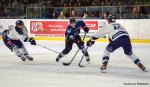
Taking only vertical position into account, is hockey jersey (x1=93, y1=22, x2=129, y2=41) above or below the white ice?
above

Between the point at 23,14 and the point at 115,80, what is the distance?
37.5ft

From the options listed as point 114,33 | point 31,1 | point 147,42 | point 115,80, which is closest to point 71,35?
point 114,33

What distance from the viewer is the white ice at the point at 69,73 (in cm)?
711

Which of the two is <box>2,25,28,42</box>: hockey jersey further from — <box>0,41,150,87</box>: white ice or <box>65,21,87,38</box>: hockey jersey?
<box>65,21,87,38</box>: hockey jersey

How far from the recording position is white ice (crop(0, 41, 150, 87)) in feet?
23.3

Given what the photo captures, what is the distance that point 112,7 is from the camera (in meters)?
16.8

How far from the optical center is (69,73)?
838 cm

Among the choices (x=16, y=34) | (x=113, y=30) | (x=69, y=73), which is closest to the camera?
(x=113, y=30)

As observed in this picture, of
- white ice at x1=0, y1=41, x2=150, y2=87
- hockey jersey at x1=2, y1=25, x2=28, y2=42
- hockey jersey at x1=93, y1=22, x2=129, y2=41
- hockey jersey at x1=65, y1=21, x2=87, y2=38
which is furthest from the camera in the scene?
hockey jersey at x1=2, y1=25, x2=28, y2=42

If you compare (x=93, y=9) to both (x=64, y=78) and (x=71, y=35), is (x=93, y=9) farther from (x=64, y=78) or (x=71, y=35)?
(x=64, y=78)

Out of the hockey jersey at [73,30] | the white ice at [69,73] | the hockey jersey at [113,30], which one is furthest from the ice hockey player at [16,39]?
the hockey jersey at [113,30]

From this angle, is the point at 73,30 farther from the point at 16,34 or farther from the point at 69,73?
the point at 69,73

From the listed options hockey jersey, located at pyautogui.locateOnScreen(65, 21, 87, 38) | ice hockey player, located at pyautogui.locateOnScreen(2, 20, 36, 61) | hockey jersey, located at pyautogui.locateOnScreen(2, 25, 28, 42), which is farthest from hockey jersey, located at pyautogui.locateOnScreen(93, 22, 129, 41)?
ice hockey player, located at pyautogui.locateOnScreen(2, 20, 36, 61)

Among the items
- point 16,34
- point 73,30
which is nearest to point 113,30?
point 73,30
